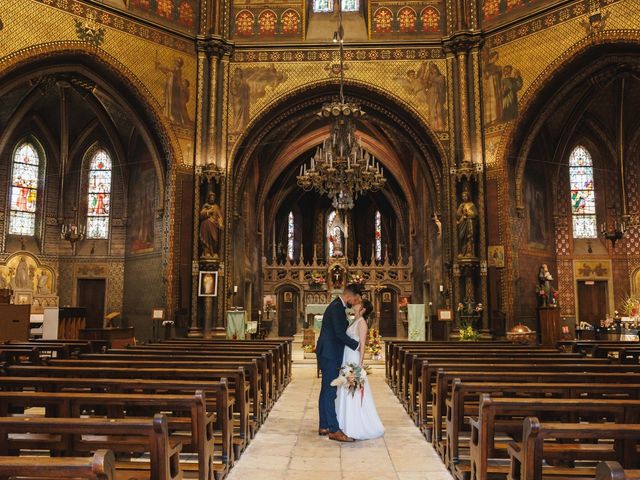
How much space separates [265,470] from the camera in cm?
621

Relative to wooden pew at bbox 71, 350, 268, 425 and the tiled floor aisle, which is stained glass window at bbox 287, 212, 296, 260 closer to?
wooden pew at bbox 71, 350, 268, 425

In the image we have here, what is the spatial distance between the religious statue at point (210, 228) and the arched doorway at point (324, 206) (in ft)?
4.60

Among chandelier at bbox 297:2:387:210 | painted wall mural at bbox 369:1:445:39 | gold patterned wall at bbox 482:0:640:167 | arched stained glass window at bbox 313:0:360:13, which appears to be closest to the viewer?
chandelier at bbox 297:2:387:210

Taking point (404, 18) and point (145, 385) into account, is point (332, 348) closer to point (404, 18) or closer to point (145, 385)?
point (145, 385)

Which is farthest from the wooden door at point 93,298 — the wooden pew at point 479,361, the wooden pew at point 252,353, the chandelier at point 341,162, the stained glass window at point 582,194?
the stained glass window at point 582,194

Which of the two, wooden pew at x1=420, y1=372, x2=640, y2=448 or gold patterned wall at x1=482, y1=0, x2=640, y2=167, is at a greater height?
gold patterned wall at x1=482, y1=0, x2=640, y2=167

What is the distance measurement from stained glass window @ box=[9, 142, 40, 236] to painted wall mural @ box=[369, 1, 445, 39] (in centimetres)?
1608

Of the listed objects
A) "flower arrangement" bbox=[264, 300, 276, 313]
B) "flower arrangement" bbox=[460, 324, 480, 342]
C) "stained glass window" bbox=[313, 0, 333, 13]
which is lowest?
"flower arrangement" bbox=[460, 324, 480, 342]

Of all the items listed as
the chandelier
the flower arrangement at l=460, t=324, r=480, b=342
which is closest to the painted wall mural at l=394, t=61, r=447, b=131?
the chandelier

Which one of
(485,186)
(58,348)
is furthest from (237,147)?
(58,348)

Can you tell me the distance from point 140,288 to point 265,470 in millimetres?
19601

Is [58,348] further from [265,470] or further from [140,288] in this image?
[140,288]

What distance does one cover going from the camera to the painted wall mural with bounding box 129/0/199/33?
21.1 meters

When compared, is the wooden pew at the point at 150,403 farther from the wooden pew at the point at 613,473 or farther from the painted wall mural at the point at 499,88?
the painted wall mural at the point at 499,88
